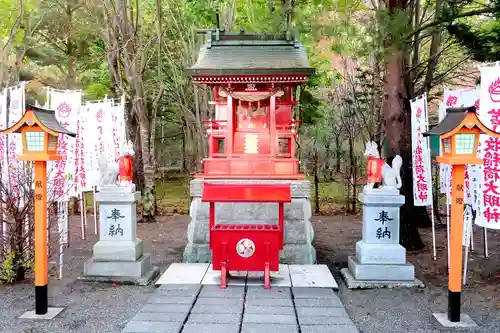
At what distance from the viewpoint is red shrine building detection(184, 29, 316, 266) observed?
678cm

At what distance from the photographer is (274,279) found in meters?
7.19

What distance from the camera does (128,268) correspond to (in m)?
7.22

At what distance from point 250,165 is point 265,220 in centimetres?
157

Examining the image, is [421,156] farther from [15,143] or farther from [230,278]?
[15,143]

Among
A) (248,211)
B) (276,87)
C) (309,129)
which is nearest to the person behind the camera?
(248,211)

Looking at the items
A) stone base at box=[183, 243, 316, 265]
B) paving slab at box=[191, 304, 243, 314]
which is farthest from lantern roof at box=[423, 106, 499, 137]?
stone base at box=[183, 243, 316, 265]

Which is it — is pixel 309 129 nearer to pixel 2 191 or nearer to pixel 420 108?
pixel 420 108

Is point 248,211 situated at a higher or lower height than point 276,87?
lower

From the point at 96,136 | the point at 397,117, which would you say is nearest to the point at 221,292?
the point at 397,117

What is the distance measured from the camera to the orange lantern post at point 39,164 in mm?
5625

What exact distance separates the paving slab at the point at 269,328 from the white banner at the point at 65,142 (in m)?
4.83

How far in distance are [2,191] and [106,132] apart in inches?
166

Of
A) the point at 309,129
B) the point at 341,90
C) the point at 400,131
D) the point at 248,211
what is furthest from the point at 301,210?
the point at 309,129

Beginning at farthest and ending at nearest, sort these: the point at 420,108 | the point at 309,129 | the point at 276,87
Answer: the point at 309,129 → the point at 276,87 → the point at 420,108
